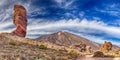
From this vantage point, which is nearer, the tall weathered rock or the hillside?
the hillside

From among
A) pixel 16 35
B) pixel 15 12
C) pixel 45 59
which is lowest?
pixel 45 59

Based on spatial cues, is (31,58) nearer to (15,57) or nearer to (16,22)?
(15,57)

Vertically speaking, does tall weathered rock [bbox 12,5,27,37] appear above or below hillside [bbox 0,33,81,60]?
above

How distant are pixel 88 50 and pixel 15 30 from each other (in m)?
42.5

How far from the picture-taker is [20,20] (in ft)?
361

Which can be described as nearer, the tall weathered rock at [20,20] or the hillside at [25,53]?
the hillside at [25,53]

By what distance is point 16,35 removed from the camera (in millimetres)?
113500

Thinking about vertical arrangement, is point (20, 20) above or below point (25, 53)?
above

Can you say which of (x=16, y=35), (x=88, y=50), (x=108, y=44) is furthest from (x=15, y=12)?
(x=108, y=44)

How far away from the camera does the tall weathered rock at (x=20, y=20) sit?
357 feet

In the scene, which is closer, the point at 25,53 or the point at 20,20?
the point at 25,53

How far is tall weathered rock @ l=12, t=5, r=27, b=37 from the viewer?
109m

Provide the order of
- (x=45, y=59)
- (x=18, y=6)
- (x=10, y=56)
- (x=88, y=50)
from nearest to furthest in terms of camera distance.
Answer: (x=10, y=56) → (x=45, y=59) → (x=18, y=6) → (x=88, y=50)

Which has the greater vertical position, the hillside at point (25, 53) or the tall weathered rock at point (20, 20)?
the tall weathered rock at point (20, 20)
